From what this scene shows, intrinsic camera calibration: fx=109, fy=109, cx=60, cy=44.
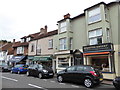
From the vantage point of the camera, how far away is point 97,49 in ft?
40.3

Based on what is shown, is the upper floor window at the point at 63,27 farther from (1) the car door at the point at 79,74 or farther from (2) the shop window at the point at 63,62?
(1) the car door at the point at 79,74

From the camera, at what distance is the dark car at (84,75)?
8.41 metres

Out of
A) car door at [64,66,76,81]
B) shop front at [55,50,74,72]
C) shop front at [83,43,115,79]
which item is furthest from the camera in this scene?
shop front at [55,50,74,72]

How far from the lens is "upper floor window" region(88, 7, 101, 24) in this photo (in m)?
13.1

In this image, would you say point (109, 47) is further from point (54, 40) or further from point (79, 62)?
point (54, 40)

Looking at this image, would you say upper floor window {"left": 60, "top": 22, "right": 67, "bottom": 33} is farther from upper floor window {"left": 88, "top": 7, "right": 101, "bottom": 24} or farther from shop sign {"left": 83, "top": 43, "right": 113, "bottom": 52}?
shop sign {"left": 83, "top": 43, "right": 113, "bottom": 52}

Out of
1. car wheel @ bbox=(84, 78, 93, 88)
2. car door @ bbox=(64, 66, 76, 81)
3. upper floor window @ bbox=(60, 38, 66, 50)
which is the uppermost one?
upper floor window @ bbox=(60, 38, 66, 50)

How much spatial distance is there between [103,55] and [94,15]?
5.05m

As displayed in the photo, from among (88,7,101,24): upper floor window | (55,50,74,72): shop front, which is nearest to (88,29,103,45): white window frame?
(88,7,101,24): upper floor window

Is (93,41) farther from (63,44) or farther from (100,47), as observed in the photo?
(63,44)

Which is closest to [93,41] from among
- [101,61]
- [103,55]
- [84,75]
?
[103,55]

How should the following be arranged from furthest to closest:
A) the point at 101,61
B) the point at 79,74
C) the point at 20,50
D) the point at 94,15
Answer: the point at 20,50 → the point at 101,61 → the point at 94,15 → the point at 79,74

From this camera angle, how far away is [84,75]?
8.84 m

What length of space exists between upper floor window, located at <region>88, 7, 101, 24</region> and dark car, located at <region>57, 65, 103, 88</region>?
683 cm
